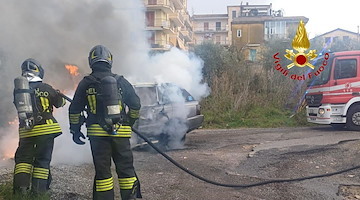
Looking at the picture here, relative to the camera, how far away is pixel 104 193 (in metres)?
3.81

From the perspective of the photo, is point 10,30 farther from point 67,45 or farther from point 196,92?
point 196,92

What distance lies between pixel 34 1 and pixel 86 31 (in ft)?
5.20

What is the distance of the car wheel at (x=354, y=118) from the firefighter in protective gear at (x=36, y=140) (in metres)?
8.79

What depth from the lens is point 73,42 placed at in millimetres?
10000

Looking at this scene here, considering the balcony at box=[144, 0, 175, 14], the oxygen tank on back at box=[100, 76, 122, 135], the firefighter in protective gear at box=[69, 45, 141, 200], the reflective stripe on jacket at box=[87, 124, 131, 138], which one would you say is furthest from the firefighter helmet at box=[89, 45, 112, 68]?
the balcony at box=[144, 0, 175, 14]

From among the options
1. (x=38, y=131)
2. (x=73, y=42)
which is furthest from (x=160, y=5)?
(x=38, y=131)

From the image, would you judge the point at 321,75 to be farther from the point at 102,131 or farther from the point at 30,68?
the point at 30,68

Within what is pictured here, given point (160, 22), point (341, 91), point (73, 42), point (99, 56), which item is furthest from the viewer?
point (160, 22)

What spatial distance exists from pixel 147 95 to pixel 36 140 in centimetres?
399

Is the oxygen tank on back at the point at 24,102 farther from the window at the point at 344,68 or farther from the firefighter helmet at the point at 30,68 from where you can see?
the window at the point at 344,68

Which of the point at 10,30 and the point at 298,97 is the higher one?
the point at 10,30

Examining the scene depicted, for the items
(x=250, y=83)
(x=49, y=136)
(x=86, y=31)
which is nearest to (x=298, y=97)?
(x=250, y=83)

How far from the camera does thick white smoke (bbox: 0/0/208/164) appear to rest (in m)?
8.80

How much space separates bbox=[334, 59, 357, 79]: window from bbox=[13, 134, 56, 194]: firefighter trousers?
869 cm
